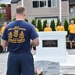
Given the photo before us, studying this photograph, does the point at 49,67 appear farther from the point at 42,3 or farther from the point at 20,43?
the point at 42,3

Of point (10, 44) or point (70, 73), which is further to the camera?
point (70, 73)

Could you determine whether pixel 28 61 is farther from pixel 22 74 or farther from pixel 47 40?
pixel 47 40

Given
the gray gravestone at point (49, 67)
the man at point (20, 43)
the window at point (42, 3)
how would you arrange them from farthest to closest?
the window at point (42, 3)
the gray gravestone at point (49, 67)
the man at point (20, 43)

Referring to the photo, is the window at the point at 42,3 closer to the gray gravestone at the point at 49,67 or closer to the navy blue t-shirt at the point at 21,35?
the gray gravestone at the point at 49,67

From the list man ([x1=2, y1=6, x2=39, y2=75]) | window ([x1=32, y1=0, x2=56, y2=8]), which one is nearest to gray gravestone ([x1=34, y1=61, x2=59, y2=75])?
man ([x1=2, y1=6, x2=39, y2=75])

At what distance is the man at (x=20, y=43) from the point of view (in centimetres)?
595

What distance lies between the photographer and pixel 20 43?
19.6 feet

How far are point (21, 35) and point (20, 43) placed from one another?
5.5 inches

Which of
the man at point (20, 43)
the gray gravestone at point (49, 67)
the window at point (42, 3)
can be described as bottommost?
the gray gravestone at point (49, 67)

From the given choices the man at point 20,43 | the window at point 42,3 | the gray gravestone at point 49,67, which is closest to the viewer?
the man at point 20,43

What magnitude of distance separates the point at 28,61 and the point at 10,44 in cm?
44

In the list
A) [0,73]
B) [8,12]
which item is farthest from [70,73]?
[8,12]

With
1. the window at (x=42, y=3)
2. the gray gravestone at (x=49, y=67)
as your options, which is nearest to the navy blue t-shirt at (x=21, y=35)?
the gray gravestone at (x=49, y=67)

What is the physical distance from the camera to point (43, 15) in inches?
1494
